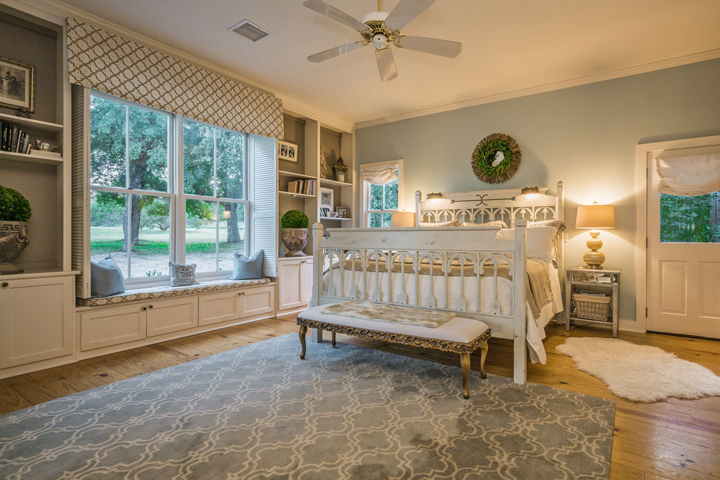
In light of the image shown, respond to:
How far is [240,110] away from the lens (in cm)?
446

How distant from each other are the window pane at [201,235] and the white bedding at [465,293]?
1.67 metres

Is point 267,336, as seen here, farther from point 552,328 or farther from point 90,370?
point 552,328

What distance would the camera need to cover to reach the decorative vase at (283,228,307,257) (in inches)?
197

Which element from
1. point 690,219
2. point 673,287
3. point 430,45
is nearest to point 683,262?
point 673,287

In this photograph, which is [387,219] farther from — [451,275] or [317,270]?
[451,275]

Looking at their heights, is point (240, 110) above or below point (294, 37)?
below

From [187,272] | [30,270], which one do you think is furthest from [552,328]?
[30,270]

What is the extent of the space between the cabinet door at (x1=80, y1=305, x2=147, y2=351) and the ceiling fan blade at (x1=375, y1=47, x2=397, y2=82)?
3.06 meters

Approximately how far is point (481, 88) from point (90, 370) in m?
4.99

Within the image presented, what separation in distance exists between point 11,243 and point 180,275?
4.58ft

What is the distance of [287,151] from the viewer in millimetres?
5266

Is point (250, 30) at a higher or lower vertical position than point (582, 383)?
higher

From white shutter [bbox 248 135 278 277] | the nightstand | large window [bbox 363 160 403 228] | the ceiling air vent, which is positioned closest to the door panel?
the nightstand

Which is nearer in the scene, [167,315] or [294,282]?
[167,315]
